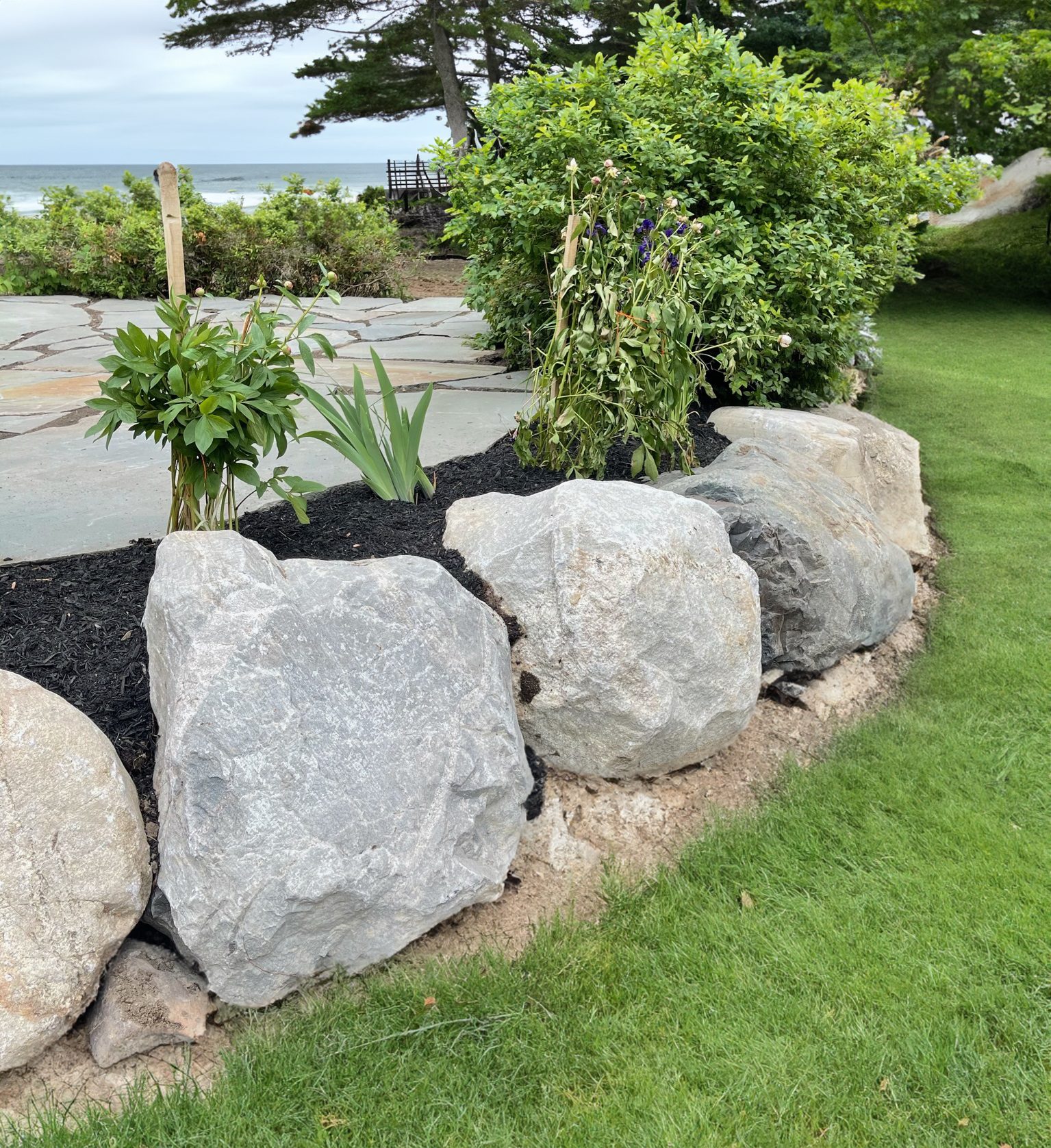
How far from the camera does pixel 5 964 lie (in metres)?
1.84

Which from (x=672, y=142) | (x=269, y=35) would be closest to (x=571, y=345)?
(x=672, y=142)

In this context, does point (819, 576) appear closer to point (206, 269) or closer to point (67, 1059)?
point (67, 1059)

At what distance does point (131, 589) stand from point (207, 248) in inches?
299

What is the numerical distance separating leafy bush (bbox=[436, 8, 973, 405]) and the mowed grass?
2144 millimetres

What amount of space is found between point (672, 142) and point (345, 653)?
3.47 meters

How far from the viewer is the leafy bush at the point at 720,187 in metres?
4.61

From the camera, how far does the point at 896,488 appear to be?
4730 millimetres

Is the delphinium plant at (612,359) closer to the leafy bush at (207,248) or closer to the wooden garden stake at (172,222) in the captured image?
the wooden garden stake at (172,222)

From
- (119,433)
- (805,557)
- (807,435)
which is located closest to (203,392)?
(805,557)

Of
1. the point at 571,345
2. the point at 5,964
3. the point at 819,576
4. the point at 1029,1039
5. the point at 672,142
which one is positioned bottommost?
the point at 1029,1039

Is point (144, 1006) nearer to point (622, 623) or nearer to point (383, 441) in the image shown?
point (622, 623)

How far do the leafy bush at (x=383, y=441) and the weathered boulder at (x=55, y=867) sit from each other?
1353 millimetres

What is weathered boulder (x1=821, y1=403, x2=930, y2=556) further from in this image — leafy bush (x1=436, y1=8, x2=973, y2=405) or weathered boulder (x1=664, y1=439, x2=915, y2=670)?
weathered boulder (x1=664, y1=439, x2=915, y2=670)

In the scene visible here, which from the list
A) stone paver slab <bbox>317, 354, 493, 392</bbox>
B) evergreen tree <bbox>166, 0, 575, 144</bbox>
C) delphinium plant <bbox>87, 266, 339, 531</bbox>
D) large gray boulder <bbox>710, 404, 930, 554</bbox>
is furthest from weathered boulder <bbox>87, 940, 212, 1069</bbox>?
evergreen tree <bbox>166, 0, 575, 144</bbox>
